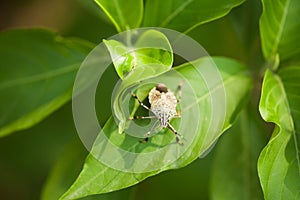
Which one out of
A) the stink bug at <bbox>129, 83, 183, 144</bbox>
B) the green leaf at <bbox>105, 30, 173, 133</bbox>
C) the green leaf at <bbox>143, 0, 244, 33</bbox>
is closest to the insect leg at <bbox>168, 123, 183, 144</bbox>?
the stink bug at <bbox>129, 83, 183, 144</bbox>

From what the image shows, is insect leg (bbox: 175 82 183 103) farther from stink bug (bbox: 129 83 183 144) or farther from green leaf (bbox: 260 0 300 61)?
green leaf (bbox: 260 0 300 61)

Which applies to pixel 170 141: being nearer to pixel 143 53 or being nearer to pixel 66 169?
pixel 143 53

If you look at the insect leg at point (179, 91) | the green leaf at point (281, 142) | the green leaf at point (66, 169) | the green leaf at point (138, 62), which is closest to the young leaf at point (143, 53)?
the green leaf at point (138, 62)

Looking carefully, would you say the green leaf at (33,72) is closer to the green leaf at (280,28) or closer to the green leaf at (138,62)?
the green leaf at (138,62)

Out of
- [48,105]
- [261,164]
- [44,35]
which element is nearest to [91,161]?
[261,164]

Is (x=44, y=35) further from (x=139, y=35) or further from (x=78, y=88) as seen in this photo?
(x=139, y=35)

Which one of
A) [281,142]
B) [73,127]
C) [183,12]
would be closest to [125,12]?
[183,12]
